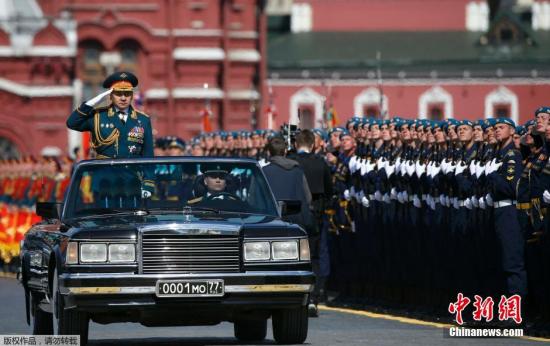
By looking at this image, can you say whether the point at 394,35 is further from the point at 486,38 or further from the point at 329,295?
the point at 329,295

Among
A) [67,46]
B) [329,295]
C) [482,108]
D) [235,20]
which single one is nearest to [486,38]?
[482,108]

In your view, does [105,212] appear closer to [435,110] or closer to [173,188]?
[173,188]

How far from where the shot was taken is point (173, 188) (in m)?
15.8

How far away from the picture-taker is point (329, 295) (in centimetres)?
2280

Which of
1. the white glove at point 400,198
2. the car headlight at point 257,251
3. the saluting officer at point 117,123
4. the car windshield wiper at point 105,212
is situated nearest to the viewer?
the car headlight at point 257,251

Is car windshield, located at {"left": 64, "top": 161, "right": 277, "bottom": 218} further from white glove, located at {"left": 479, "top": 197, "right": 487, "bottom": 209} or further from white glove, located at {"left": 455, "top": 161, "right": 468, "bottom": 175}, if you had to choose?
white glove, located at {"left": 455, "top": 161, "right": 468, "bottom": 175}

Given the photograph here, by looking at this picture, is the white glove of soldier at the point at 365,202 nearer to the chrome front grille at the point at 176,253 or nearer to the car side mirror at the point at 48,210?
the car side mirror at the point at 48,210

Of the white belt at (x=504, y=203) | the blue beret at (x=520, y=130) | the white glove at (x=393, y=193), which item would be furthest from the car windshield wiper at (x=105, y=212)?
the white glove at (x=393, y=193)

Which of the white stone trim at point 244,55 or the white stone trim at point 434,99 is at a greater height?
the white stone trim at point 244,55

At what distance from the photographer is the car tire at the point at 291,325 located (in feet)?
49.2

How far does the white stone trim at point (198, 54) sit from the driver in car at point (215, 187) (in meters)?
60.6

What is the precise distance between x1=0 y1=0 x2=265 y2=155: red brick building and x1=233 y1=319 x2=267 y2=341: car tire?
5817 cm

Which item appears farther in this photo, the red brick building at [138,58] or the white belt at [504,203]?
the red brick building at [138,58]

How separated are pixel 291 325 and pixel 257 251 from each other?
814 millimetres
